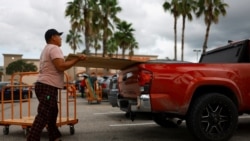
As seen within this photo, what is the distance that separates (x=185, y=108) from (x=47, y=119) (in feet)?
7.14

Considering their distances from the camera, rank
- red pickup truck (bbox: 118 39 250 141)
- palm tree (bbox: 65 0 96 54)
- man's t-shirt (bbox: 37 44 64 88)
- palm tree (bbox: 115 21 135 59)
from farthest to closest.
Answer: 1. palm tree (bbox: 115 21 135 59)
2. palm tree (bbox: 65 0 96 54)
3. red pickup truck (bbox: 118 39 250 141)
4. man's t-shirt (bbox: 37 44 64 88)

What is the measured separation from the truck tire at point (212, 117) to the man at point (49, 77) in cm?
200

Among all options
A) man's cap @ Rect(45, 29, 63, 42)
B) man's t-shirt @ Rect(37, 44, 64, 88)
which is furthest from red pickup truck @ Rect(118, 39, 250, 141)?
man's cap @ Rect(45, 29, 63, 42)

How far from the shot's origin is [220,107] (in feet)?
19.4

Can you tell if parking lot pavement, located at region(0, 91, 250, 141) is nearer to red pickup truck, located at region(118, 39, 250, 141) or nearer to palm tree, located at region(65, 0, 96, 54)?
red pickup truck, located at region(118, 39, 250, 141)

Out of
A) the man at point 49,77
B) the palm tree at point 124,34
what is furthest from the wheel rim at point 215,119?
the palm tree at point 124,34

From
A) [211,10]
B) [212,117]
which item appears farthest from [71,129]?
[211,10]

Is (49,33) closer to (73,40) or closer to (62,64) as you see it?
(62,64)

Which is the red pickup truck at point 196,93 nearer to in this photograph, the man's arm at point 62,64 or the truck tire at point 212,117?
the truck tire at point 212,117

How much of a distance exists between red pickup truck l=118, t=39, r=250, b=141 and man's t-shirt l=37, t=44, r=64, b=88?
1.29 m

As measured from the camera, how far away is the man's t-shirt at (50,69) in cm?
544

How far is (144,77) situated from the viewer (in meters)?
5.64

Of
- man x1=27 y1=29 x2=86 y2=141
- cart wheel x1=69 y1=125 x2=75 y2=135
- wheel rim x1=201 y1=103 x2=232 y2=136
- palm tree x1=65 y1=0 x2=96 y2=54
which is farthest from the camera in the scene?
palm tree x1=65 y1=0 x2=96 y2=54

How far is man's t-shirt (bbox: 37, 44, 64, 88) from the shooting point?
544cm
